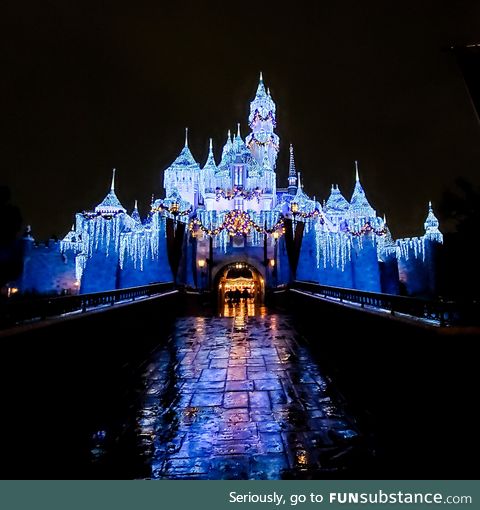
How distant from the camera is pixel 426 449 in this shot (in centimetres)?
309

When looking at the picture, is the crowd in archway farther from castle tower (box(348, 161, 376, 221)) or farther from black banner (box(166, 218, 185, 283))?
black banner (box(166, 218, 185, 283))

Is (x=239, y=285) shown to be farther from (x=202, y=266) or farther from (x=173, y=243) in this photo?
(x=173, y=243)

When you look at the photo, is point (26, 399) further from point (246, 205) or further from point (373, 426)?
point (246, 205)

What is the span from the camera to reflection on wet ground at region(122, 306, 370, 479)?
9.37 ft

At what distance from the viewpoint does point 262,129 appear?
40.6 meters

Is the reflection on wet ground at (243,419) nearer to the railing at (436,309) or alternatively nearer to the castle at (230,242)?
the railing at (436,309)

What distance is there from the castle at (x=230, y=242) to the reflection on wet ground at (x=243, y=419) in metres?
12.3

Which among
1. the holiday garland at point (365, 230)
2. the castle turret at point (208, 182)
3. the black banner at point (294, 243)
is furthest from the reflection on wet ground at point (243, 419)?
the castle turret at point (208, 182)

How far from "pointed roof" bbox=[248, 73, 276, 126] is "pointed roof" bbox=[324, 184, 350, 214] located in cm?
1503

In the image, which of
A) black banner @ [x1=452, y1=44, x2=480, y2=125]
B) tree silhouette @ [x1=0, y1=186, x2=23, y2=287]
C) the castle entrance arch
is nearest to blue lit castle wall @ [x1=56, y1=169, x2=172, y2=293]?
tree silhouette @ [x1=0, y1=186, x2=23, y2=287]

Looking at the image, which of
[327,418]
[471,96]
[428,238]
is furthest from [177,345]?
[428,238]

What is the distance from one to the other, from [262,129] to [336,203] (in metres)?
15.3

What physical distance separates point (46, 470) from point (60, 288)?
34796mm

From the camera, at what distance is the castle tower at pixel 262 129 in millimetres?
40250
